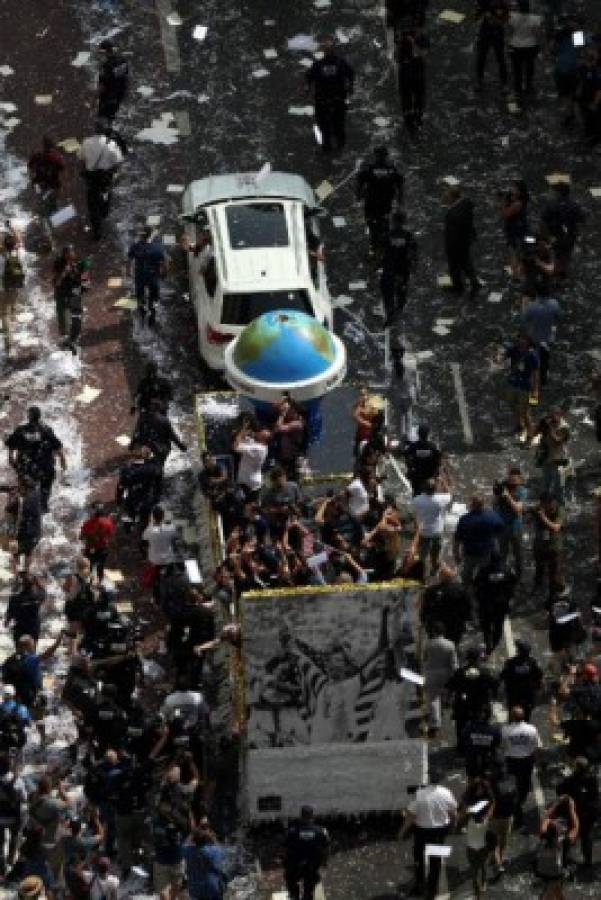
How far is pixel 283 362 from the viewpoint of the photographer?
36.3 m

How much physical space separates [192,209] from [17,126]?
182 inches

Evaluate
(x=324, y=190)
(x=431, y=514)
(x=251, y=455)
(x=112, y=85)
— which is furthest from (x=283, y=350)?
(x=112, y=85)

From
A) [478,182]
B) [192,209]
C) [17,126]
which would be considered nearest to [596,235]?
[478,182]

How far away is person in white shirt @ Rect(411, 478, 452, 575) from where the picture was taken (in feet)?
115

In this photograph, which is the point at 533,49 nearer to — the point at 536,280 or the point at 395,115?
the point at 395,115

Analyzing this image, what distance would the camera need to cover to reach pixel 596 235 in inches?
1642

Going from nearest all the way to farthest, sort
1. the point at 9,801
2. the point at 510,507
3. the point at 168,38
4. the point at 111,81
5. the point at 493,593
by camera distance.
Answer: the point at 9,801 < the point at 493,593 < the point at 510,507 < the point at 111,81 < the point at 168,38

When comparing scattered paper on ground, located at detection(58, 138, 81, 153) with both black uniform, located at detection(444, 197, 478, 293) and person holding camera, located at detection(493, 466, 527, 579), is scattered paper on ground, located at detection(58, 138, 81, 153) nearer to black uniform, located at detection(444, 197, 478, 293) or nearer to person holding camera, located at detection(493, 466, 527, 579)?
black uniform, located at detection(444, 197, 478, 293)

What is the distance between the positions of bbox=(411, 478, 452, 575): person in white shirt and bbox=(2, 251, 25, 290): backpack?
653 cm

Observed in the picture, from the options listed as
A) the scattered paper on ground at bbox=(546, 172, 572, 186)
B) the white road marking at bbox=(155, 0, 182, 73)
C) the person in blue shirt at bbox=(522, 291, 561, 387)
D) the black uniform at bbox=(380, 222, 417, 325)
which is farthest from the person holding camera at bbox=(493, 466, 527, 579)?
the white road marking at bbox=(155, 0, 182, 73)

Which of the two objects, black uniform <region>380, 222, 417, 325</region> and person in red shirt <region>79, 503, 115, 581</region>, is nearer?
person in red shirt <region>79, 503, 115, 581</region>

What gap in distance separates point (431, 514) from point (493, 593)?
56.7 inches

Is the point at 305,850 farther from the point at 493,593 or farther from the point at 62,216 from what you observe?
the point at 62,216

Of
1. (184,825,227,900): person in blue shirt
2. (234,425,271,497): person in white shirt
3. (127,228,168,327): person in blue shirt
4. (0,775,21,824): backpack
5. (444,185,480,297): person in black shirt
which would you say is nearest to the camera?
(184,825,227,900): person in blue shirt
